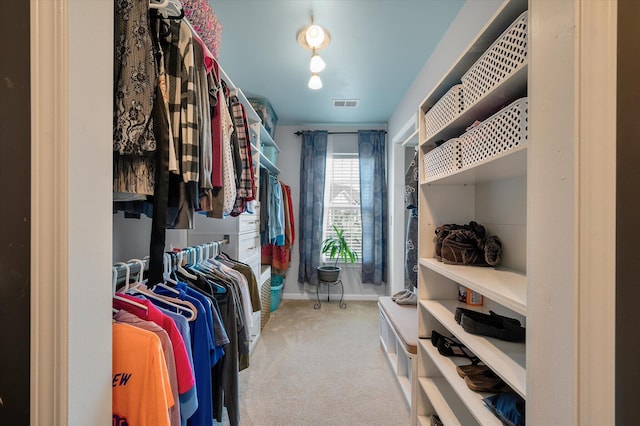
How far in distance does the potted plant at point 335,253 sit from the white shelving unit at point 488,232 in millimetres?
1972

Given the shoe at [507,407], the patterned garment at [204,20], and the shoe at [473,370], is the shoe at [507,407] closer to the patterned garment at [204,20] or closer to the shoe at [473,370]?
the shoe at [473,370]

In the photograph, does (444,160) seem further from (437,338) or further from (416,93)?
(416,93)

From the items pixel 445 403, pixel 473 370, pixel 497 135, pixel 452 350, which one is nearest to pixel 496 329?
pixel 473 370

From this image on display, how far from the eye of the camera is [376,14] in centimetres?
170

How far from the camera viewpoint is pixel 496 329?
1.00 metres

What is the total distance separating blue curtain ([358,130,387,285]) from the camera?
360 centimetres

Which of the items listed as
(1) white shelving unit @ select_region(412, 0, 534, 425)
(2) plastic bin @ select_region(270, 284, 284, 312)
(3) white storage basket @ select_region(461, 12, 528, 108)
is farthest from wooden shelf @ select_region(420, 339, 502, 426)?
(2) plastic bin @ select_region(270, 284, 284, 312)

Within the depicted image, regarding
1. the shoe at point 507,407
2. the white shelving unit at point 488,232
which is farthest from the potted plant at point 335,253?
Result: the shoe at point 507,407

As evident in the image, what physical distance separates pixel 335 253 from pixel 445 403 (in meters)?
2.42

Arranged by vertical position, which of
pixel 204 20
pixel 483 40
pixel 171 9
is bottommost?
pixel 483 40

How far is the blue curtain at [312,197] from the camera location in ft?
12.0

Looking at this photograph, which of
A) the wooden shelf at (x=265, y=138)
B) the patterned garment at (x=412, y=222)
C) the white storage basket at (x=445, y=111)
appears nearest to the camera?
the white storage basket at (x=445, y=111)
